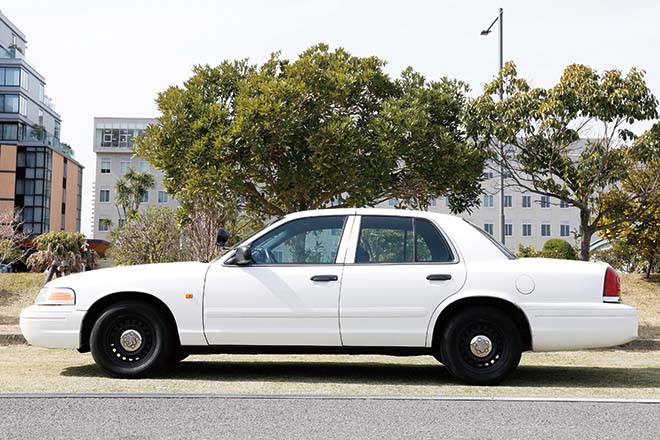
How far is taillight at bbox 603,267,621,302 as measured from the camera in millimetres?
7605

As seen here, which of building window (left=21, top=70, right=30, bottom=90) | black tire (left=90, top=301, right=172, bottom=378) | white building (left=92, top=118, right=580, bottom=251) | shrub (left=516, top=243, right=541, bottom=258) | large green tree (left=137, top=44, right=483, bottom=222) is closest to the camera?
black tire (left=90, top=301, right=172, bottom=378)

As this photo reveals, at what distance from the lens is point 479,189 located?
17625 millimetres

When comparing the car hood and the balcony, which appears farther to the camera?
the balcony

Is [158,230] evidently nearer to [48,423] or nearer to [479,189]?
[479,189]

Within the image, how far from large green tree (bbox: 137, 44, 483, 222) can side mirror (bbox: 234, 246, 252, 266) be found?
744 cm

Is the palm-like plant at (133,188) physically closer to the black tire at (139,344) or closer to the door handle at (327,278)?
the black tire at (139,344)

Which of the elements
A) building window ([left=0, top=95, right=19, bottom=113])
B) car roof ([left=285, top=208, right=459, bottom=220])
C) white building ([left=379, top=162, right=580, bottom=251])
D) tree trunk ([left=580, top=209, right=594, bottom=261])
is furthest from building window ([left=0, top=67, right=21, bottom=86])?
car roof ([left=285, top=208, right=459, bottom=220])

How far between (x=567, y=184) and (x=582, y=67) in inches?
94.7

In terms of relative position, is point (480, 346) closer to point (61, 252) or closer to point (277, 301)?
point (277, 301)

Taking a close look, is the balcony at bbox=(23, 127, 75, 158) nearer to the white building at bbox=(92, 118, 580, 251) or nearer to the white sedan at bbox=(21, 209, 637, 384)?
the white building at bbox=(92, 118, 580, 251)

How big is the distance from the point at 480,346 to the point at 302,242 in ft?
6.27

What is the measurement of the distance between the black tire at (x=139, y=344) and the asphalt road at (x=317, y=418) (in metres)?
1.23

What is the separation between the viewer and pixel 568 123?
57.0ft

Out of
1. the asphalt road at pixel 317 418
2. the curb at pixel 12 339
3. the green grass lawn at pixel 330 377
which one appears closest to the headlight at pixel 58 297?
the green grass lawn at pixel 330 377
